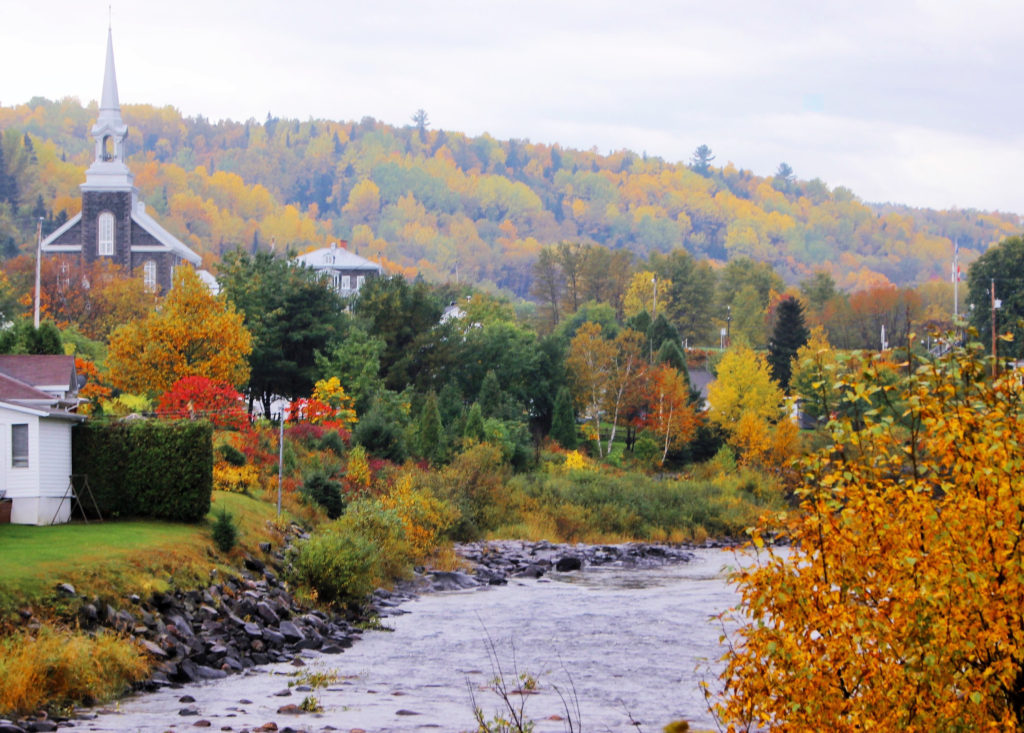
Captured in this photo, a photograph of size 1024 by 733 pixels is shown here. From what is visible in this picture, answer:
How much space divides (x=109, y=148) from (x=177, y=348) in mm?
59388

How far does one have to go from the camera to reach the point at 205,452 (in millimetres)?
30391

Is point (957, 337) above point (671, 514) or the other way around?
above

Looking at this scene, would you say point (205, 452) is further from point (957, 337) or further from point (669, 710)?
point (957, 337)

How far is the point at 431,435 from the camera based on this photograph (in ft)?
181

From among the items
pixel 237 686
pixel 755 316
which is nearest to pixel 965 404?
pixel 237 686

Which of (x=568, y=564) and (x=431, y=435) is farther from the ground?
(x=431, y=435)

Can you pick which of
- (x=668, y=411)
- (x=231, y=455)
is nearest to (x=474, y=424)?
(x=668, y=411)

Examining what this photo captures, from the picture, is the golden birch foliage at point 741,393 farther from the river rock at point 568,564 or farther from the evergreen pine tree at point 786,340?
the river rock at point 568,564

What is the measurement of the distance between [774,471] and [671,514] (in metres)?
10.5

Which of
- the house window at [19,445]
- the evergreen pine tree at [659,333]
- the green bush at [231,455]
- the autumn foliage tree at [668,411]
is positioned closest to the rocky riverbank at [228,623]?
the house window at [19,445]

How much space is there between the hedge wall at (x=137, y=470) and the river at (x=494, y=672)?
659 centimetres

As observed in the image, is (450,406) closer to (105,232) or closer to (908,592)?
(105,232)

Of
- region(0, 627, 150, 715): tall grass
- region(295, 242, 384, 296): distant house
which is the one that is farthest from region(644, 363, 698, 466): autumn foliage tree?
region(295, 242, 384, 296): distant house

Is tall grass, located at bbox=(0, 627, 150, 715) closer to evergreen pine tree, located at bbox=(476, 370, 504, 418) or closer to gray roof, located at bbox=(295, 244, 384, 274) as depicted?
evergreen pine tree, located at bbox=(476, 370, 504, 418)
